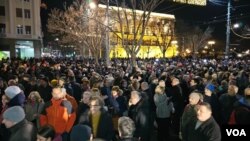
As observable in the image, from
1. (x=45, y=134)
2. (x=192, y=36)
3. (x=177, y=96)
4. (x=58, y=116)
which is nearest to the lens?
(x=45, y=134)

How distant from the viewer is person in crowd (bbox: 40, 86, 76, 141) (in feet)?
21.2

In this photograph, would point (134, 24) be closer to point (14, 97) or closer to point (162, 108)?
point (162, 108)

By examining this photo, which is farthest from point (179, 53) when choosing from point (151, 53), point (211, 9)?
point (211, 9)

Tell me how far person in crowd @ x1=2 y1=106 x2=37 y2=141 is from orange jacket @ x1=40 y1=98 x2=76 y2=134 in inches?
54.7

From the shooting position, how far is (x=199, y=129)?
18.5 feet

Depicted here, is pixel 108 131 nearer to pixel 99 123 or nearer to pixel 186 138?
pixel 99 123

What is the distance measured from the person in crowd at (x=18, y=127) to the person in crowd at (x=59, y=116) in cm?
139

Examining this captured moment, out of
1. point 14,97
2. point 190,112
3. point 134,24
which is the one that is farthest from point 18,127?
point 134,24

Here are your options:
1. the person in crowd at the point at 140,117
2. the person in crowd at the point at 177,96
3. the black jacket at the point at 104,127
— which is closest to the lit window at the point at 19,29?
the person in crowd at the point at 177,96

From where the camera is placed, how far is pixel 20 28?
5616cm

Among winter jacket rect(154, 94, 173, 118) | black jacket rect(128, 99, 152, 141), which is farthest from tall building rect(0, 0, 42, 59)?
black jacket rect(128, 99, 152, 141)

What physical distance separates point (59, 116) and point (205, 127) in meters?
2.87

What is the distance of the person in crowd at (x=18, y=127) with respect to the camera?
4910 millimetres

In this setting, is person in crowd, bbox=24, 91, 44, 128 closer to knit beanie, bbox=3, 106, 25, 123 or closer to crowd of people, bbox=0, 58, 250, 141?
crowd of people, bbox=0, 58, 250, 141
